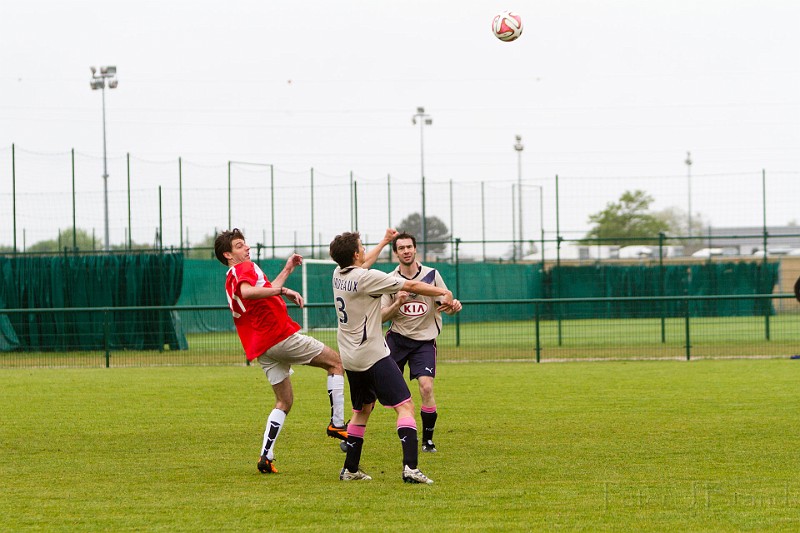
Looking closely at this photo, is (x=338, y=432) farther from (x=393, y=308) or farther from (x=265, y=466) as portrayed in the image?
(x=393, y=308)

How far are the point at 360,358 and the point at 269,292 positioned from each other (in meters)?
0.89

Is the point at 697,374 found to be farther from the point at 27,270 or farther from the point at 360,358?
the point at 27,270

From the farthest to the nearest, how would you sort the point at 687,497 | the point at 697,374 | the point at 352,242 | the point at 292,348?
the point at 697,374 → the point at 292,348 → the point at 352,242 → the point at 687,497

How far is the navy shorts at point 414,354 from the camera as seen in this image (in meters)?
9.40

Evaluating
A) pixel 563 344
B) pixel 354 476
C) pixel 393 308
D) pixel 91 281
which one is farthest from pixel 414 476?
pixel 91 281

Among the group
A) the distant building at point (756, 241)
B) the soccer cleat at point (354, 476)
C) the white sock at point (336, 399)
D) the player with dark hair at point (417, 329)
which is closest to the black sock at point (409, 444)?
the soccer cleat at point (354, 476)

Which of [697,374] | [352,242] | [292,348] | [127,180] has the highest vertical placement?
[127,180]

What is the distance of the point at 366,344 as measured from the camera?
739cm

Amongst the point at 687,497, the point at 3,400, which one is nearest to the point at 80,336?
the point at 3,400

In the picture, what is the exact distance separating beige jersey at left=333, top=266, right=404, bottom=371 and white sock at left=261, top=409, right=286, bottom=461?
97 centimetres

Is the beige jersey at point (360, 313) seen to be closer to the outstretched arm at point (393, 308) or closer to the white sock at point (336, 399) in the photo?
→ the outstretched arm at point (393, 308)

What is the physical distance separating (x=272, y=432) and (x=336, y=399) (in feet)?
3.50

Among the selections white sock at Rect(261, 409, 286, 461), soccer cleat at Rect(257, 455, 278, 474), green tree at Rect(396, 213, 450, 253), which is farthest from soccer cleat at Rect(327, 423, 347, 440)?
green tree at Rect(396, 213, 450, 253)

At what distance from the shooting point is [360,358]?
24.3 ft
